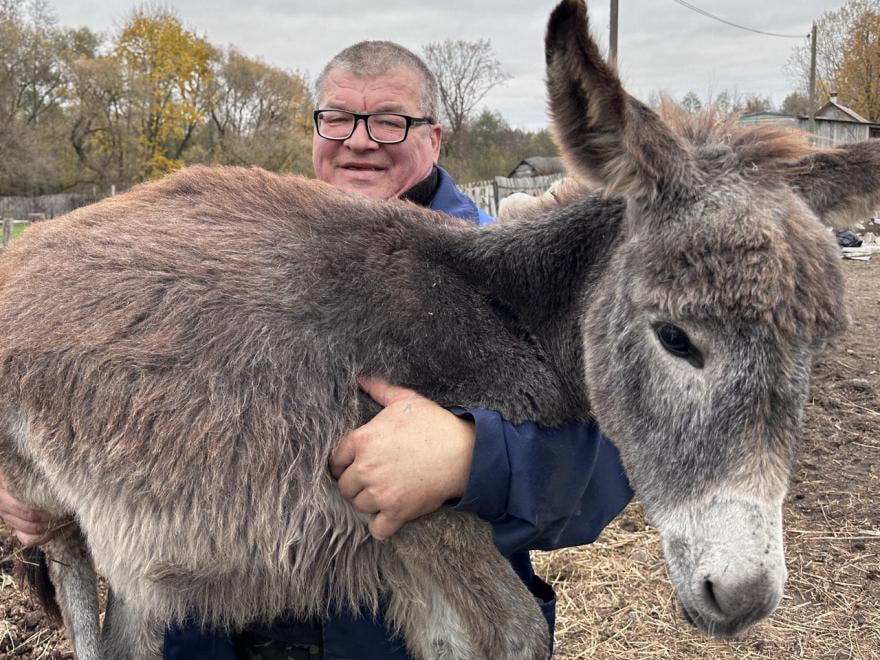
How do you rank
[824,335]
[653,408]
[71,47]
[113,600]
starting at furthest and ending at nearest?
[71,47]
[113,600]
[653,408]
[824,335]

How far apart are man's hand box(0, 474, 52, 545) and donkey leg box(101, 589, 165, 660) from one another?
1.14ft

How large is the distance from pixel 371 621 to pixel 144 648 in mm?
862

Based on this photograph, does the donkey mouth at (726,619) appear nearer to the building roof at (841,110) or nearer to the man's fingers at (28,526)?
the man's fingers at (28,526)

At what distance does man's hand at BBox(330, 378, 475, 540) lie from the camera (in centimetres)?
196

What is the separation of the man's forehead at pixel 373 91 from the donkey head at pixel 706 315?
1414mm

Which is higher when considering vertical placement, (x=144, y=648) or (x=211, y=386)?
(x=211, y=386)

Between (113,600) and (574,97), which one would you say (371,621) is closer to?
(113,600)

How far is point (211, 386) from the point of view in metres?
2.00

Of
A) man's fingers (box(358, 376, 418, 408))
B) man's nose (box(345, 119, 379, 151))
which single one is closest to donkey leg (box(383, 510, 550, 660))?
man's fingers (box(358, 376, 418, 408))

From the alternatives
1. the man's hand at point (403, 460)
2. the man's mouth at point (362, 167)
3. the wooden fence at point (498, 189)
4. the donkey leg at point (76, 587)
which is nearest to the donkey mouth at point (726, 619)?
the man's hand at point (403, 460)

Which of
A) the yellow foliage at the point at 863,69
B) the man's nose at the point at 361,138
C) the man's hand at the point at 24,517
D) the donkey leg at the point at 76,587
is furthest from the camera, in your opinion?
the yellow foliage at the point at 863,69

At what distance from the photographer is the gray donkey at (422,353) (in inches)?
65.9

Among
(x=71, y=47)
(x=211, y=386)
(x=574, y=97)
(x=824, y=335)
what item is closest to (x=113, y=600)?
(x=211, y=386)

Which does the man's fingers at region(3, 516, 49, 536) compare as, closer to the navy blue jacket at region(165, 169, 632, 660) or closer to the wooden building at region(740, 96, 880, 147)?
the navy blue jacket at region(165, 169, 632, 660)
